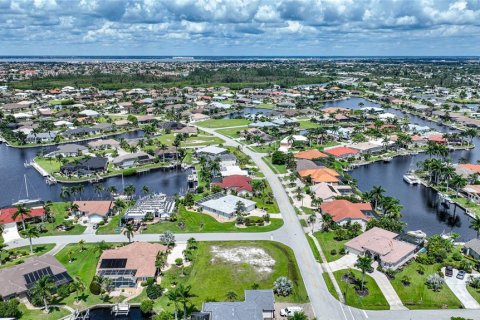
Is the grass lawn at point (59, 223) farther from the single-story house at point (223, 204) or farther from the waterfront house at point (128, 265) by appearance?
the single-story house at point (223, 204)

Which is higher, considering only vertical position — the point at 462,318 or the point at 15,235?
the point at 462,318

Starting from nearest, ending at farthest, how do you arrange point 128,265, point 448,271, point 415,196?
point 128,265 < point 448,271 < point 415,196

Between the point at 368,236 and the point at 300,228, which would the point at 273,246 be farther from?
the point at 368,236

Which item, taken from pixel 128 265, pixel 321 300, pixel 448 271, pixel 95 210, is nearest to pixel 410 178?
pixel 448 271

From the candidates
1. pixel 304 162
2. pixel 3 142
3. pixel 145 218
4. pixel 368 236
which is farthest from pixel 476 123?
pixel 3 142

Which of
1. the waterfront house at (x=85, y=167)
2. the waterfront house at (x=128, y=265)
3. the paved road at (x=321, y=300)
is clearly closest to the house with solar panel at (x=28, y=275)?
the waterfront house at (x=128, y=265)

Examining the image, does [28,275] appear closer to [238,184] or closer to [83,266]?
[83,266]

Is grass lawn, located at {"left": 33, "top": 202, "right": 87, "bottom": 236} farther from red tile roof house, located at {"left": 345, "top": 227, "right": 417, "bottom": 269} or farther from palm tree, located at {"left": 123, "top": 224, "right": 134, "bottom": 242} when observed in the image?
red tile roof house, located at {"left": 345, "top": 227, "right": 417, "bottom": 269}
